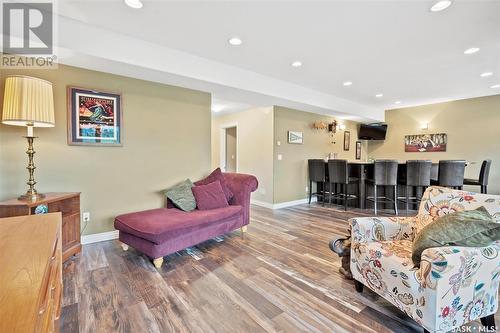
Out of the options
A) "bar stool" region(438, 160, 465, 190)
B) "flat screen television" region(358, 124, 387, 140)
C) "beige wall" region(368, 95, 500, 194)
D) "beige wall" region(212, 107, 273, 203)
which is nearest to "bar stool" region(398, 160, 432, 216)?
"bar stool" region(438, 160, 465, 190)

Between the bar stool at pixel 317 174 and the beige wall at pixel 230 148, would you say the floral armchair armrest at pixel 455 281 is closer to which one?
the bar stool at pixel 317 174

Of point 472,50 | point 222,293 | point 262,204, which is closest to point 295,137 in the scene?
point 262,204

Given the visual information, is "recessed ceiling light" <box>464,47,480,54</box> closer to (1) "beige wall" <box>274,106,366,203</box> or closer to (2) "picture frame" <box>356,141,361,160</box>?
(1) "beige wall" <box>274,106,366,203</box>

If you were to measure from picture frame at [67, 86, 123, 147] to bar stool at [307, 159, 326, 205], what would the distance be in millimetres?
A: 4046

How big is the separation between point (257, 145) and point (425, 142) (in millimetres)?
4770

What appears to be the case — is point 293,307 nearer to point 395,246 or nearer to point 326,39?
point 395,246

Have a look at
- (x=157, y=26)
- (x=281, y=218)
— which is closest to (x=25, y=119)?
(x=157, y=26)

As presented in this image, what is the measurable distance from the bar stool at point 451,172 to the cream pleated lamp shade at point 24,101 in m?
6.07

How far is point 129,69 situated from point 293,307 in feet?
10.5

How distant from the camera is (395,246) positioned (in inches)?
70.1

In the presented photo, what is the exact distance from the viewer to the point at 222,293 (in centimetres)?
195

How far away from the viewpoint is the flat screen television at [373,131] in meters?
7.01

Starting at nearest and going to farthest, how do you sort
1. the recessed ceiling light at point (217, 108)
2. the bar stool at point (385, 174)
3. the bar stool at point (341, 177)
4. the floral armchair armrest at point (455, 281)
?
the floral armchair armrest at point (455, 281)
the bar stool at point (385, 174)
the bar stool at point (341, 177)
the recessed ceiling light at point (217, 108)

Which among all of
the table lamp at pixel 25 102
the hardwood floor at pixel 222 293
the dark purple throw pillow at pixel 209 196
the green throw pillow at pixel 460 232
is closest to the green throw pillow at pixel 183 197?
the dark purple throw pillow at pixel 209 196
